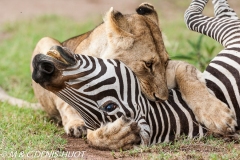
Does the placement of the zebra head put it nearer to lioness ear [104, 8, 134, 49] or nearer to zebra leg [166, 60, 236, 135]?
zebra leg [166, 60, 236, 135]

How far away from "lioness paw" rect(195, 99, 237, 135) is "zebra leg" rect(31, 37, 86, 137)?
3.18ft

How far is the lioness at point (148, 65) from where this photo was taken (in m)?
4.06

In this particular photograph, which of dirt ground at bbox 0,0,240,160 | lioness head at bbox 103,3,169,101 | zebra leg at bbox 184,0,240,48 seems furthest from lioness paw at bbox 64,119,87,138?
dirt ground at bbox 0,0,240,160

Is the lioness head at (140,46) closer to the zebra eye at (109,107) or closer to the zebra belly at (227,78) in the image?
the zebra belly at (227,78)

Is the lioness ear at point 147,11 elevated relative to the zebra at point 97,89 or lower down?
elevated

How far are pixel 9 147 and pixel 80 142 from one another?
54 centimetres

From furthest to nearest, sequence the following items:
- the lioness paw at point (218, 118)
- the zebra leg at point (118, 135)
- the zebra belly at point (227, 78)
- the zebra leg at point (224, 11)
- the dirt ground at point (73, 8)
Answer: the dirt ground at point (73, 8) < the zebra leg at point (224, 11) < the zebra belly at point (227, 78) < the lioness paw at point (218, 118) < the zebra leg at point (118, 135)

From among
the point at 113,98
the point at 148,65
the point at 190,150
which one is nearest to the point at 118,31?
the point at 148,65

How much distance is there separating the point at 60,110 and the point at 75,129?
22.4 inches

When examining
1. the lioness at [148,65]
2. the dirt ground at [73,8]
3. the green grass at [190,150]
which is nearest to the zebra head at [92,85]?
the green grass at [190,150]

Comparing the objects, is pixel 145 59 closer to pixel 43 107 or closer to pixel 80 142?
pixel 80 142

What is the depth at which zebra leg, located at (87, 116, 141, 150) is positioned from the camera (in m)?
3.73

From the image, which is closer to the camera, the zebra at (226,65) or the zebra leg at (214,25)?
the zebra at (226,65)

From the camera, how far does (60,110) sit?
5125 mm
